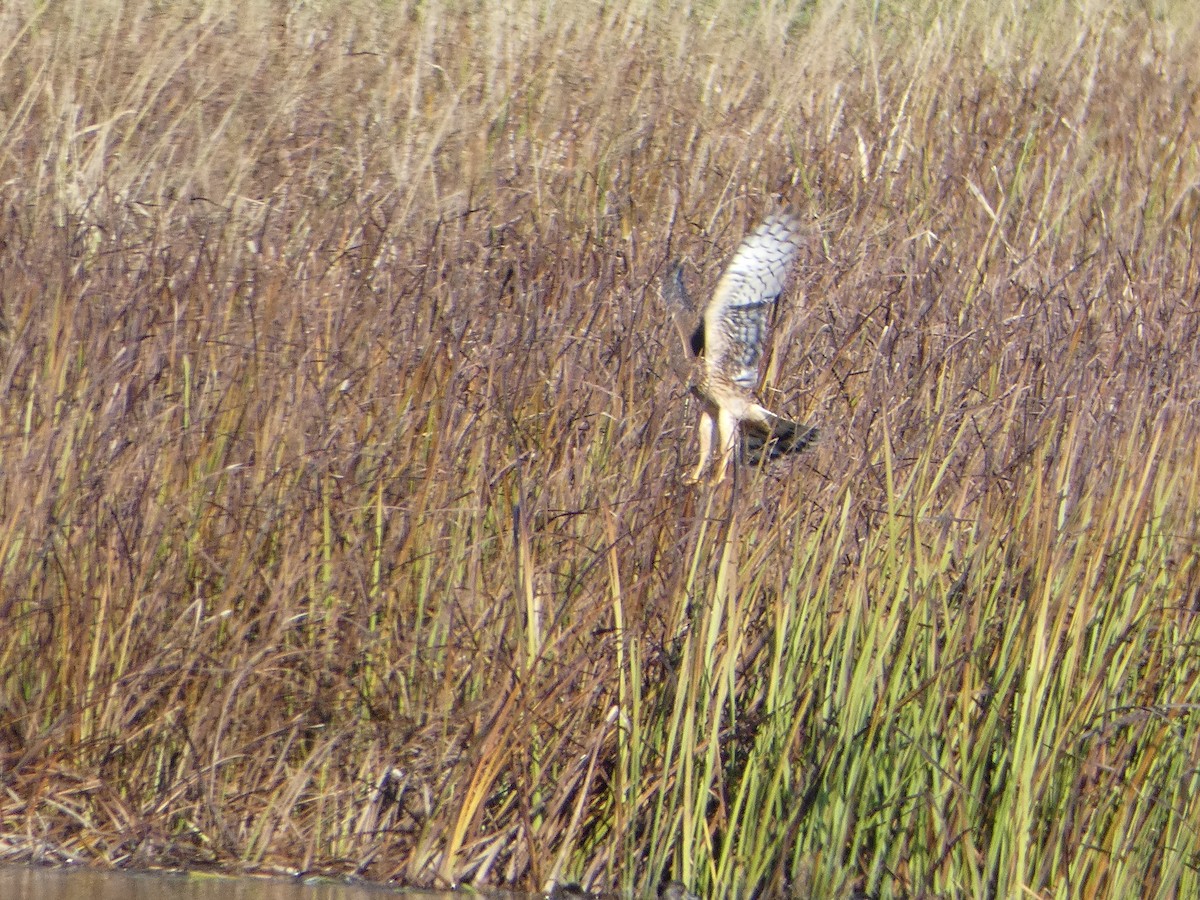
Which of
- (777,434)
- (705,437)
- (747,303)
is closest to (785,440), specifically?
(777,434)

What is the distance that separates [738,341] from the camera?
4.18m

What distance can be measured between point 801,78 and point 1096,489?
12.9 ft

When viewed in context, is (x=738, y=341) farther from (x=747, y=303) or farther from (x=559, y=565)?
(x=559, y=565)

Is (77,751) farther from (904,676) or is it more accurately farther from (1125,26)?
(1125,26)

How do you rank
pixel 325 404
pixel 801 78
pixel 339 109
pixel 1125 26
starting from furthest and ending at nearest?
pixel 1125 26 < pixel 801 78 < pixel 339 109 < pixel 325 404

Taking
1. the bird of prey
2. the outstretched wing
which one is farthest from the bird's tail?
the outstretched wing

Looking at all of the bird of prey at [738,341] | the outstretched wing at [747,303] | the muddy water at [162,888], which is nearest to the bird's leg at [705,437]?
the bird of prey at [738,341]

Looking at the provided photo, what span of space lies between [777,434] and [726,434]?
0.25 metres

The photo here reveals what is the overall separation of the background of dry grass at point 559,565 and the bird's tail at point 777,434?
0.38ft

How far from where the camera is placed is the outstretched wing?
409 centimetres

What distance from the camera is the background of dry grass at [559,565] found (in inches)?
110

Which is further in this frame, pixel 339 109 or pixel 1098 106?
pixel 1098 106

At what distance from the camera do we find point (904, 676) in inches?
114

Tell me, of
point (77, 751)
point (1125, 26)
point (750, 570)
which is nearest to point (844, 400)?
point (750, 570)
